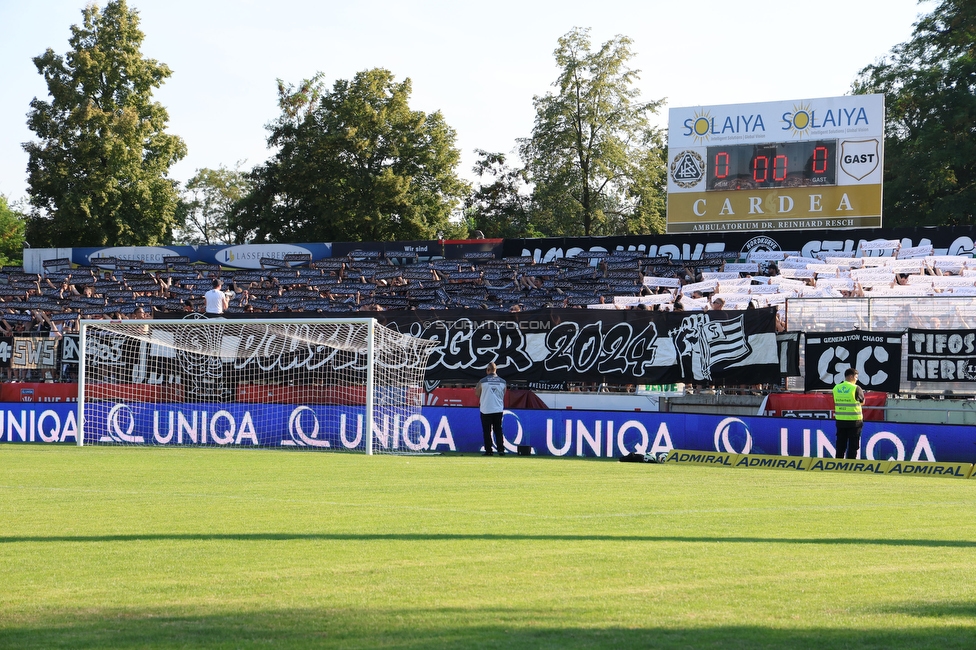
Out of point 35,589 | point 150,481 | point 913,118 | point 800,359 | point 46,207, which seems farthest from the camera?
point 46,207

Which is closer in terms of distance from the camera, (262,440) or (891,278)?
(262,440)

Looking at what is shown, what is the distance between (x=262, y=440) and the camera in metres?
24.6

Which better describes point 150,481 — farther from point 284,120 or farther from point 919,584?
point 284,120

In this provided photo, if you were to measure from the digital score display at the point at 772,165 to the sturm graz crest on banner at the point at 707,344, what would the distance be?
1429 centimetres

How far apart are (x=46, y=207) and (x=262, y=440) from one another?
5002cm

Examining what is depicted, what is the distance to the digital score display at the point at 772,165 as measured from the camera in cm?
3750

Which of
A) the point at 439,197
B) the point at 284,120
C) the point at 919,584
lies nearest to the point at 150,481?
the point at 919,584

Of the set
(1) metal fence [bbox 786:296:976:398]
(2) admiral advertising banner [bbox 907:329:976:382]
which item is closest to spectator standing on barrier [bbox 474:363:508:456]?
(1) metal fence [bbox 786:296:976:398]

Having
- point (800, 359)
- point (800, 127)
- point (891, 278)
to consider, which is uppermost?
point (800, 127)

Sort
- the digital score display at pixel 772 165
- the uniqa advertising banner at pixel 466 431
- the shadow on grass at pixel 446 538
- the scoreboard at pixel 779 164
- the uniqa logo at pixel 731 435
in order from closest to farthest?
the shadow on grass at pixel 446 538 → the uniqa advertising banner at pixel 466 431 → the uniqa logo at pixel 731 435 → the scoreboard at pixel 779 164 → the digital score display at pixel 772 165

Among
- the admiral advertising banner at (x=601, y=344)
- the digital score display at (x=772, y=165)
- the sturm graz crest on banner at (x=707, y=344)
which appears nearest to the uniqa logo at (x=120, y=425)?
the admiral advertising banner at (x=601, y=344)

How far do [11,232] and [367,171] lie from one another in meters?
42.4

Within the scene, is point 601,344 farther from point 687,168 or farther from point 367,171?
point 367,171

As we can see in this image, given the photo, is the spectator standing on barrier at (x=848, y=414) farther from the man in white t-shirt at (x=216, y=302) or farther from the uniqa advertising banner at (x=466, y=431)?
the man in white t-shirt at (x=216, y=302)
